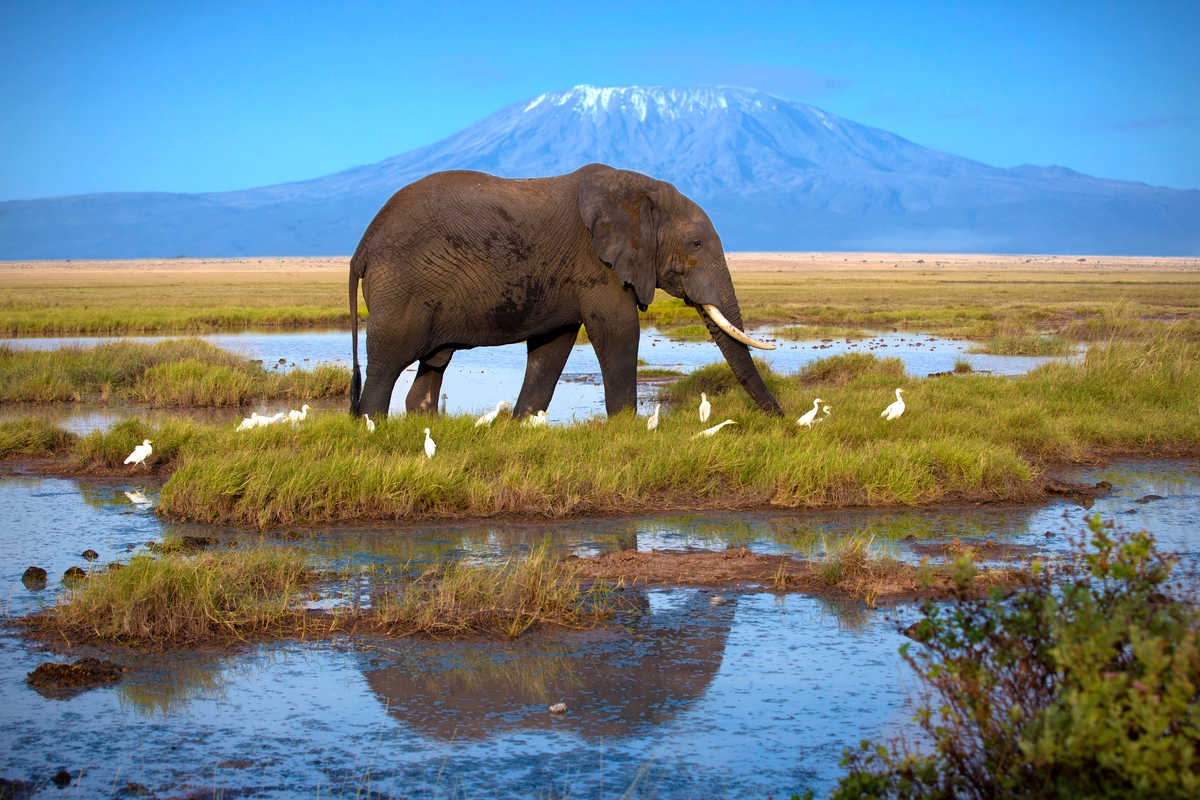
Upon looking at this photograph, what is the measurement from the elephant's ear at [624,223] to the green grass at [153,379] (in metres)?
8.42

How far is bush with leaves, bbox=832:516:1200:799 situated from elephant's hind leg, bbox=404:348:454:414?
957 centimetres

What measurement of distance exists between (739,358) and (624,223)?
1990mm

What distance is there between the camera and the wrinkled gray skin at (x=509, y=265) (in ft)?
41.9

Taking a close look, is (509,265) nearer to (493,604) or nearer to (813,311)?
(493,604)

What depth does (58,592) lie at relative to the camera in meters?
8.28

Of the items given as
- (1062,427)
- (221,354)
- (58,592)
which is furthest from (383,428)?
(221,354)

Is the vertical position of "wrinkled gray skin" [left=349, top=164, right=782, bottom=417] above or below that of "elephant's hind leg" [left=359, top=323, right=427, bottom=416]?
above

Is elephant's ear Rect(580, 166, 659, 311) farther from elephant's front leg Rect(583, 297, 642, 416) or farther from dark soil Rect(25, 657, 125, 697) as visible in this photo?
dark soil Rect(25, 657, 125, 697)

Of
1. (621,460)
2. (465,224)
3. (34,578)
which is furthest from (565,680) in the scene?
(465,224)

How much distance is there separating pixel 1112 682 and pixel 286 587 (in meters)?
5.43

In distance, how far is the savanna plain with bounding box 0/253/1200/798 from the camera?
4426 millimetres

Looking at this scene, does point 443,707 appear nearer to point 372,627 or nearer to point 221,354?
point 372,627

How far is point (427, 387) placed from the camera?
45.5 ft

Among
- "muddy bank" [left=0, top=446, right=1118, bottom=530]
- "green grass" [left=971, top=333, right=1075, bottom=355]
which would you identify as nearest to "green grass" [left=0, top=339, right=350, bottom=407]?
"muddy bank" [left=0, top=446, right=1118, bottom=530]
